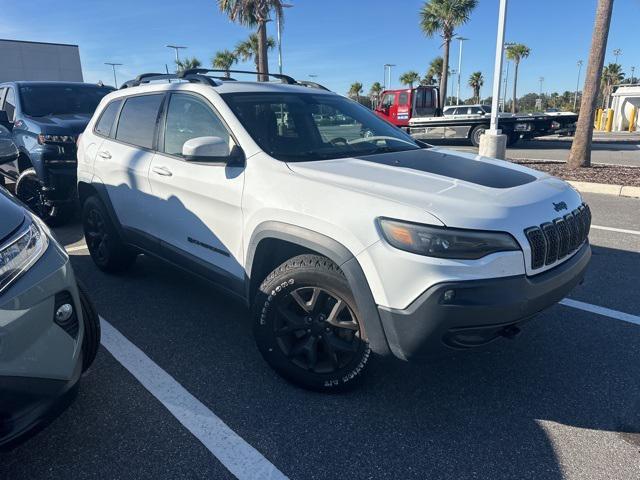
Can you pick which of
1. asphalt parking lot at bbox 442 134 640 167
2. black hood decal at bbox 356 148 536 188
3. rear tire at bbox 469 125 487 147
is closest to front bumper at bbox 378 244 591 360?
black hood decal at bbox 356 148 536 188

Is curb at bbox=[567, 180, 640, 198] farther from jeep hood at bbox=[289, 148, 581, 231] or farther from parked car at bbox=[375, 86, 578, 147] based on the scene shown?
jeep hood at bbox=[289, 148, 581, 231]

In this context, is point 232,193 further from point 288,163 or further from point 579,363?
point 579,363

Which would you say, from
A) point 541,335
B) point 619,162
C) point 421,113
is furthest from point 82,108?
point 421,113

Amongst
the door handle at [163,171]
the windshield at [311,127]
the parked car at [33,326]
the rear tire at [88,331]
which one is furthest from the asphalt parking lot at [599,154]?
the parked car at [33,326]

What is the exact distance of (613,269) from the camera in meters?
4.65

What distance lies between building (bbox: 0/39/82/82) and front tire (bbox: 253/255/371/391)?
2943 cm

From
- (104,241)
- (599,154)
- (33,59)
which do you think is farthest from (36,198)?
(33,59)

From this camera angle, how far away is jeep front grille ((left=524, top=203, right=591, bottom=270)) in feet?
7.70

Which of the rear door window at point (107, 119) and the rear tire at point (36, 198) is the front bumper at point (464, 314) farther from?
the rear tire at point (36, 198)

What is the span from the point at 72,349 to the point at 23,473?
2.09 ft

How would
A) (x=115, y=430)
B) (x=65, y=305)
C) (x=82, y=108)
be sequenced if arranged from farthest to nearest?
(x=82, y=108)
(x=115, y=430)
(x=65, y=305)

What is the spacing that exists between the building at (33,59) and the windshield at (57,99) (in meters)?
23.2

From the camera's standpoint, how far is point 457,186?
2.54 meters

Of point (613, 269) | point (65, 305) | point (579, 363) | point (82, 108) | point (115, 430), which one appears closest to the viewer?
point (65, 305)
